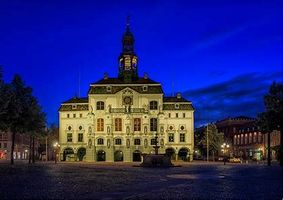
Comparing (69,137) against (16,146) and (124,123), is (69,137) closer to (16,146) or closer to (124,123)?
(124,123)

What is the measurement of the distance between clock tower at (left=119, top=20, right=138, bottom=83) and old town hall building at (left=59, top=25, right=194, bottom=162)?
12.0 ft

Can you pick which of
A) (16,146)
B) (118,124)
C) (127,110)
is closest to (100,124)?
(118,124)

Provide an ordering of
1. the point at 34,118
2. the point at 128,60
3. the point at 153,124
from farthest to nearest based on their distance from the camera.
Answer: the point at 128,60
the point at 153,124
the point at 34,118

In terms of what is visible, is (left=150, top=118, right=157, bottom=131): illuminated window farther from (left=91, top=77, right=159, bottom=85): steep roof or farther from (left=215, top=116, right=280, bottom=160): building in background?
(left=215, top=116, right=280, bottom=160): building in background

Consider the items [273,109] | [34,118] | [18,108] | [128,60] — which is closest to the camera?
[273,109]

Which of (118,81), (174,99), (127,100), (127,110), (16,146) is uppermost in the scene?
(118,81)

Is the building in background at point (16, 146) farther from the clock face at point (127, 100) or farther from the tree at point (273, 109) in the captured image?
the tree at point (273, 109)

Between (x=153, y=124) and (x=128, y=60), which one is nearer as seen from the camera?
(x=153, y=124)

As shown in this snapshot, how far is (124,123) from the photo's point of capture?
120 metres

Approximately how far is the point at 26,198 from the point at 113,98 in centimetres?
10192

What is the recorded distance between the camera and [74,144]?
400 feet

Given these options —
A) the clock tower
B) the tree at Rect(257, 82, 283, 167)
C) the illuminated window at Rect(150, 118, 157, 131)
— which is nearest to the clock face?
the clock tower

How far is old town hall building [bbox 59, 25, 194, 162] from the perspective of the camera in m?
119

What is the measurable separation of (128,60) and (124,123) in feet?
60.9
